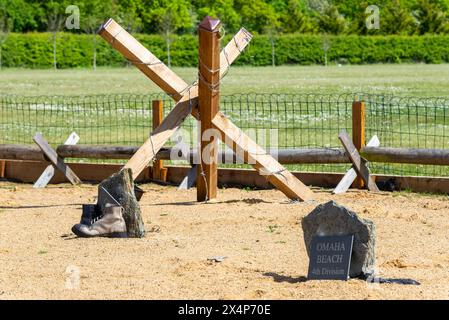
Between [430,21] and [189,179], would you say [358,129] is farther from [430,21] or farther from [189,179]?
[430,21]

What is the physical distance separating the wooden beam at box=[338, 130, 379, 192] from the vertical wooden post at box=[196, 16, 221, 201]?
1900mm

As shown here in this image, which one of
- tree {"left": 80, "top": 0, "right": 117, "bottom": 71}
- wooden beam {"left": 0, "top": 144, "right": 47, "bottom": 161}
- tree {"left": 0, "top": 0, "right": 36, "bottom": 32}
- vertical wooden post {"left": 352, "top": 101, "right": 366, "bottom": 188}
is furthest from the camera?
tree {"left": 0, "top": 0, "right": 36, "bottom": 32}

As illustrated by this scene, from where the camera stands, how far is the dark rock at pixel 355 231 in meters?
7.95

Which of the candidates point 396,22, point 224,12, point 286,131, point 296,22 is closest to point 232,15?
point 224,12

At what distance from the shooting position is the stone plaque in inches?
310

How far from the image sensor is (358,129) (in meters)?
13.8

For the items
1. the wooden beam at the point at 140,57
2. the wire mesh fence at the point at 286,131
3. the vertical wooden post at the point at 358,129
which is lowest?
the wire mesh fence at the point at 286,131

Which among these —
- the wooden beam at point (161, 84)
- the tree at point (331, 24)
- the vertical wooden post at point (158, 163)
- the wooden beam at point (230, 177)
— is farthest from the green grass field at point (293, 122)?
the tree at point (331, 24)

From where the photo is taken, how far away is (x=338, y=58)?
7931 cm

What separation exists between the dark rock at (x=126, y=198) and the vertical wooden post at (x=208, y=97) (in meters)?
2.18

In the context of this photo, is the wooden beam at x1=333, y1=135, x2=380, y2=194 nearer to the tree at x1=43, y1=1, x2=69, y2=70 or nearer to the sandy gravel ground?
the sandy gravel ground

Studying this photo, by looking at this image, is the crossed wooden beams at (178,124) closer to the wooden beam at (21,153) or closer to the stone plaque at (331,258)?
the wooden beam at (21,153)

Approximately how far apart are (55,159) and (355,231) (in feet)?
25.9

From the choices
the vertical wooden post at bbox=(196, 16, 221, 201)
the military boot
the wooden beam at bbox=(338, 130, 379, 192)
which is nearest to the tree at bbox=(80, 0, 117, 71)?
the wooden beam at bbox=(338, 130, 379, 192)
